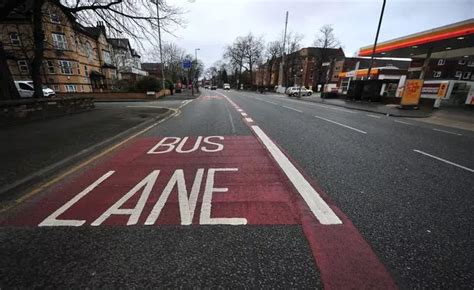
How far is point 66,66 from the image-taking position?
32250 millimetres

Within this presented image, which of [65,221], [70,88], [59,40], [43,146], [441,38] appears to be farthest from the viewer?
[70,88]

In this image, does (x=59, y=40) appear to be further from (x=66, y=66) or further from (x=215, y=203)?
(x=215, y=203)

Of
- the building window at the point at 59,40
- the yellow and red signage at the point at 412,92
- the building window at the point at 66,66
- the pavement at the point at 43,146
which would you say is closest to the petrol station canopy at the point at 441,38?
the yellow and red signage at the point at 412,92

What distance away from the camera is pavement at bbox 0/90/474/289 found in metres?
1.96

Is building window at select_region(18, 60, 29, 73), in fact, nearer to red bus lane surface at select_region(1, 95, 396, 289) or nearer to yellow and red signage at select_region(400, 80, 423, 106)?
red bus lane surface at select_region(1, 95, 396, 289)

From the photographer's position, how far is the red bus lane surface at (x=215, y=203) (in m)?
2.18

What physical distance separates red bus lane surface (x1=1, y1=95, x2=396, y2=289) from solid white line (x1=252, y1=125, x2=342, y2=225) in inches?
0.5

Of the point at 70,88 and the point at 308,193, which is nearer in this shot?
the point at 308,193

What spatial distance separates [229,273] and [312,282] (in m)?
0.71

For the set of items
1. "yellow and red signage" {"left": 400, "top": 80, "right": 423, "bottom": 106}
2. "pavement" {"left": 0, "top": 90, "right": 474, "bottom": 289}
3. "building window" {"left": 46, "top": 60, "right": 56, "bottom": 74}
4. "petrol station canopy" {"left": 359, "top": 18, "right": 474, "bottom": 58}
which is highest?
"petrol station canopy" {"left": 359, "top": 18, "right": 474, "bottom": 58}

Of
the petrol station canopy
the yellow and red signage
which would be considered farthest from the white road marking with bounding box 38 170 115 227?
the yellow and red signage

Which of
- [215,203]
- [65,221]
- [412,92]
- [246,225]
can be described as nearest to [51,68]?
[65,221]

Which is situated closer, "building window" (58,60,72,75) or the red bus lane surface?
the red bus lane surface

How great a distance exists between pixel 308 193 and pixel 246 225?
4.12ft
